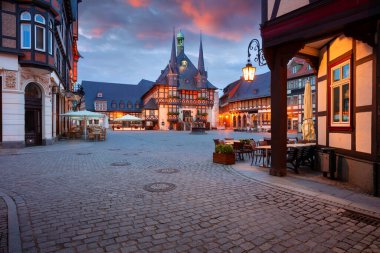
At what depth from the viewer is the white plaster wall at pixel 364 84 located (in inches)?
244

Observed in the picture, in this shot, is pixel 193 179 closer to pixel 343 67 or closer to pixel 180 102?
pixel 343 67

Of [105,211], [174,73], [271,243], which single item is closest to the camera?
[271,243]

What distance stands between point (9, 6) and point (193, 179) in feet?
53.4

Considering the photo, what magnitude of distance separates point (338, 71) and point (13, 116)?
58.0 ft

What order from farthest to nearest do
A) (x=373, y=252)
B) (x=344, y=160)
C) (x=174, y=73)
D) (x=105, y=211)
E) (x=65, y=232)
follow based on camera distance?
(x=174, y=73) < (x=344, y=160) < (x=105, y=211) < (x=65, y=232) < (x=373, y=252)

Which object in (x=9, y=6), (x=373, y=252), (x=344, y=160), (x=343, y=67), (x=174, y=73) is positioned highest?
(x=174, y=73)

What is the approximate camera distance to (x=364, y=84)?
641 centimetres

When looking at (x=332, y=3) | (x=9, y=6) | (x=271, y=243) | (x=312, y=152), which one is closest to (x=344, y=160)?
(x=312, y=152)

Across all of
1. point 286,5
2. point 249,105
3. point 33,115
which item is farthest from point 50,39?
point 249,105

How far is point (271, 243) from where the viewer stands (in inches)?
141

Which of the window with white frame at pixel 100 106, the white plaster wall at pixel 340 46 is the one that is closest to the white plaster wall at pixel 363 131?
the white plaster wall at pixel 340 46

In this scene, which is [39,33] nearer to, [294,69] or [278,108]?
[278,108]

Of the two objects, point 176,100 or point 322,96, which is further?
point 176,100

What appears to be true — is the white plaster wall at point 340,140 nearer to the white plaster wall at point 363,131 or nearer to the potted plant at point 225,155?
the white plaster wall at point 363,131
